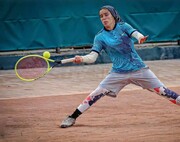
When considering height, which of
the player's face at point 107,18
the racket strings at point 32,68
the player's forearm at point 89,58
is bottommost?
the racket strings at point 32,68

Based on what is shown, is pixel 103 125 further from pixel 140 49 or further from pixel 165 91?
pixel 140 49

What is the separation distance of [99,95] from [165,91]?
0.88 meters

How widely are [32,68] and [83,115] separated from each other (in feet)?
3.51

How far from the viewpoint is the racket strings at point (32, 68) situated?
273 inches

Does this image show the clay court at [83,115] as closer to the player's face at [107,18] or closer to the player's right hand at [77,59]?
the player's right hand at [77,59]

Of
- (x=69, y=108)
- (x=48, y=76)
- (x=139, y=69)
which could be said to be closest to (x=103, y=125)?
(x=139, y=69)

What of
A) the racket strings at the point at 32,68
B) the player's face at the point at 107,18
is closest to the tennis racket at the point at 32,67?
the racket strings at the point at 32,68

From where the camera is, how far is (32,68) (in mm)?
6984

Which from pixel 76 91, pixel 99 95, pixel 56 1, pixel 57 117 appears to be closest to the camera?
pixel 99 95

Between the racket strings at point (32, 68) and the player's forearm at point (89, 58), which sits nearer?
the player's forearm at point (89, 58)

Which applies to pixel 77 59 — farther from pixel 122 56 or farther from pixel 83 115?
pixel 83 115

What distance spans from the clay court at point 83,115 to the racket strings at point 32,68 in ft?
2.15

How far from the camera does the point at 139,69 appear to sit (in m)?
6.36

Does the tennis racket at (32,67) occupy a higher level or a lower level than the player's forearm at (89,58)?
lower
